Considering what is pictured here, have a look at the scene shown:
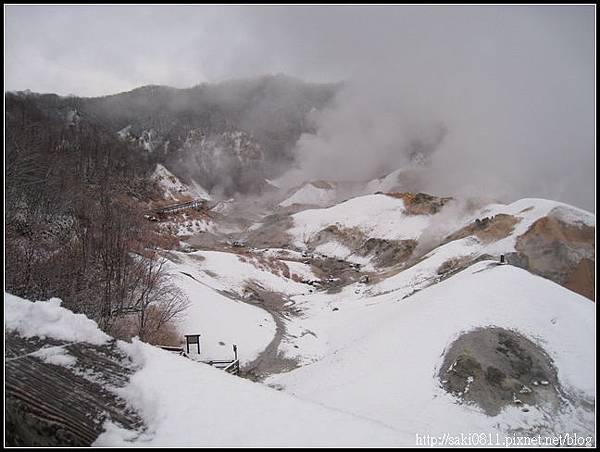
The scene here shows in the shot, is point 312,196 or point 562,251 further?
point 312,196

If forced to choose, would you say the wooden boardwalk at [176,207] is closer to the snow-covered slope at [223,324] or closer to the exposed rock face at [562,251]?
the snow-covered slope at [223,324]

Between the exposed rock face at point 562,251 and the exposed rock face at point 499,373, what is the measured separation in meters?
20.4

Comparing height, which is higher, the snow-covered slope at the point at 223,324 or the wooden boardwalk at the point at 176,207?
the wooden boardwalk at the point at 176,207

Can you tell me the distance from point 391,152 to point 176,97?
77706 millimetres

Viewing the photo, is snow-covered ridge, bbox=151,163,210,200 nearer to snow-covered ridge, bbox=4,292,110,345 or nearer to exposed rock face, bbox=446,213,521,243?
exposed rock face, bbox=446,213,521,243

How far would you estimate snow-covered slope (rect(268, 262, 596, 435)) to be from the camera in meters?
11.3

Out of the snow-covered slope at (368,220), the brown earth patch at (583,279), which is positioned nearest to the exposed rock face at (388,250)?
the snow-covered slope at (368,220)

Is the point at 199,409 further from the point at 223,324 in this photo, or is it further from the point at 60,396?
the point at 223,324

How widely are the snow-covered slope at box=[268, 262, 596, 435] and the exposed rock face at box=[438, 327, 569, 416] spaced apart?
0.30 m

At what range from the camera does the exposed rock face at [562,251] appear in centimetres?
2977

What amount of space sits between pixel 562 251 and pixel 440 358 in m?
25.1

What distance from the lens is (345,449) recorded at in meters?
3.62

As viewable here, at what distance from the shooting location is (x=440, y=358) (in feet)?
44.8

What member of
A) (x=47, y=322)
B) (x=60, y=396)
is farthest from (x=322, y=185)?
(x=60, y=396)
